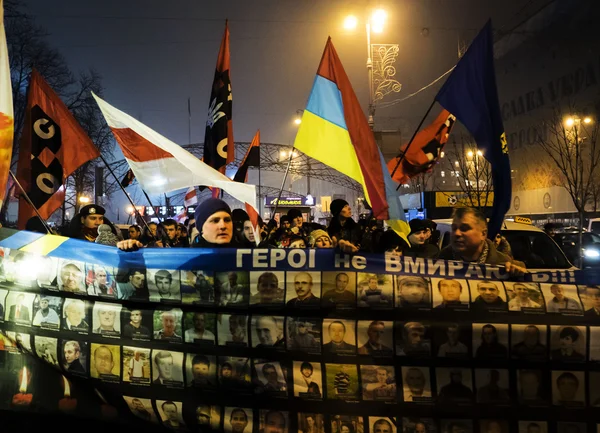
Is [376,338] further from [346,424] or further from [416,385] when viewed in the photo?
[346,424]

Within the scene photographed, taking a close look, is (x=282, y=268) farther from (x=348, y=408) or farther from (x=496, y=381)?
(x=496, y=381)

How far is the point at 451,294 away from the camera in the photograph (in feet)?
10.3

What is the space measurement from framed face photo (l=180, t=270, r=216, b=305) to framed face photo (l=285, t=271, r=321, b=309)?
540 mm

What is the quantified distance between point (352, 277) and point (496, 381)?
1076 millimetres

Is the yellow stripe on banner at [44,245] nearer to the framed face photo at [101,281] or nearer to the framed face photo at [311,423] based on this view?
the framed face photo at [101,281]

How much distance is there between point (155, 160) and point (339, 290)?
7.69ft

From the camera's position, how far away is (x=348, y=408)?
314 cm

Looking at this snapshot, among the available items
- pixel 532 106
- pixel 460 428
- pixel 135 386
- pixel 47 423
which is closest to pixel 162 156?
pixel 135 386

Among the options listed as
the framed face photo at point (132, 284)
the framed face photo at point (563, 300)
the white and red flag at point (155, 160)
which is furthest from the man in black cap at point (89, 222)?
the framed face photo at point (563, 300)

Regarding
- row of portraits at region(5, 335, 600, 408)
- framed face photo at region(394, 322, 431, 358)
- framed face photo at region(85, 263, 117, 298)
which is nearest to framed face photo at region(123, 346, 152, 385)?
row of portraits at region(5, 335, 600, 408)

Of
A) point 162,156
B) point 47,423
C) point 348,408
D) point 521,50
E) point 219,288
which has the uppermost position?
point 521,50

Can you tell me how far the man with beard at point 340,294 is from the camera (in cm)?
323

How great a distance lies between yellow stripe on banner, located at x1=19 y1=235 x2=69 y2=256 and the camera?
12.6 ft

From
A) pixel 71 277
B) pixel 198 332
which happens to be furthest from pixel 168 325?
pixel 71 277
